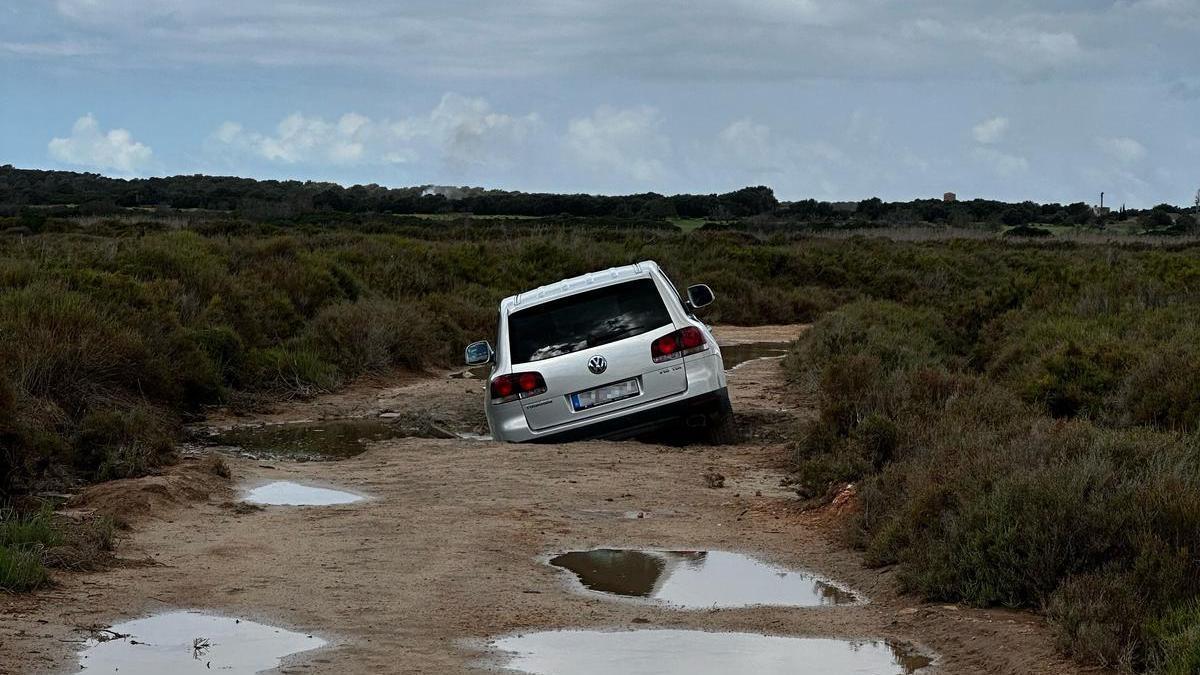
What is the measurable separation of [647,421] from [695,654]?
6.14m

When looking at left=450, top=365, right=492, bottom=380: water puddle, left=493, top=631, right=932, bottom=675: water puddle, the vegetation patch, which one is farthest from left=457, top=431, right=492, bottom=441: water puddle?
left=493, top=631, right=932, bottom=675: water puddle

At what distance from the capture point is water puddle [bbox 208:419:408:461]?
582 inches

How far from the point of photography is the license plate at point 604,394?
1298 cm

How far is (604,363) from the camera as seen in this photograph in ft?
42.1

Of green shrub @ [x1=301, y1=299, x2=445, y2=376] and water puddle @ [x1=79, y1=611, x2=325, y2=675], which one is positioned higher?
green shrub @ [x1=301, y1=299, x2=445, y2=376]

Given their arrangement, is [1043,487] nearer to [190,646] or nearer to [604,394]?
[190,646]

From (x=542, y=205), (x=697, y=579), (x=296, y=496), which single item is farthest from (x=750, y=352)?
(x=542, y=205)

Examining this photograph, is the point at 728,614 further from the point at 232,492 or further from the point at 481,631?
the point at 232,492

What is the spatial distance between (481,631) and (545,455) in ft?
18.3

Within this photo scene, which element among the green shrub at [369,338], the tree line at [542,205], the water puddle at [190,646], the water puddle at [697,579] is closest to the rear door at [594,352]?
the water puddle at [697,579]

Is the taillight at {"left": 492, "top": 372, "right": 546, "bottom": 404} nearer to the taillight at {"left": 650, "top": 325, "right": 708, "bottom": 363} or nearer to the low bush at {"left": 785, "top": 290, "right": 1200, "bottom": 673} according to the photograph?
the taillight at {"left": 650, "top": 325, "right": 708, "bottom": 363}

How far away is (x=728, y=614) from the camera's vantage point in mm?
7828

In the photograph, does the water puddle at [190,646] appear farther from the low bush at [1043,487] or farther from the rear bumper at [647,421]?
the rear bumper at [647,421]

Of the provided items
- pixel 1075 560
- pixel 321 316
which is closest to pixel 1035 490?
pixel 1075 560
